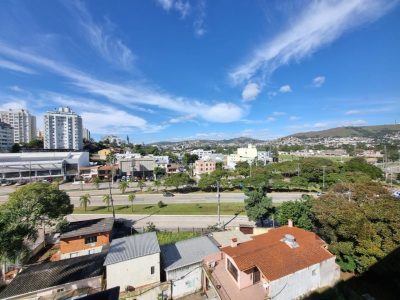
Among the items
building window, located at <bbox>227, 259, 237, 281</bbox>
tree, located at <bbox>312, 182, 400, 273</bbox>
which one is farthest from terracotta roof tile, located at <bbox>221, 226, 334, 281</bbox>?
tree, located at <bbox>312, 182, 400, 273</bbox>

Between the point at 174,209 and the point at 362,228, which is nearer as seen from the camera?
the point at 362,228

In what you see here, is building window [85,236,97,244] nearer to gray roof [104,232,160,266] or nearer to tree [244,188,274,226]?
gray roof [104,232,160,266]

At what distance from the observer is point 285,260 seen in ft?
47.7

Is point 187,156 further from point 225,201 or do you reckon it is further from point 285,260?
point 285,260

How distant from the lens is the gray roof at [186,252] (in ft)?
55.6

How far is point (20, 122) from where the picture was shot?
398 feet

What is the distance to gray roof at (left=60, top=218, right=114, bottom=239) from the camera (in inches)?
872

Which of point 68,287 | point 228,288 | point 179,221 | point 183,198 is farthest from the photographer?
point 183,198

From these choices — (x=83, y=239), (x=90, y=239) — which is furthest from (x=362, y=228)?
(x=83, y=239)

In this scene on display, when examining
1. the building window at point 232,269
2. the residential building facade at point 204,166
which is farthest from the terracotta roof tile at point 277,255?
the residential building facade at point 204,166

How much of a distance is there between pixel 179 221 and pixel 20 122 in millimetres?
136418

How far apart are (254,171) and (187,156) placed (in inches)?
2293

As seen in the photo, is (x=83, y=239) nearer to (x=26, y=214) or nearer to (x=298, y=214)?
(x=26, y=214)

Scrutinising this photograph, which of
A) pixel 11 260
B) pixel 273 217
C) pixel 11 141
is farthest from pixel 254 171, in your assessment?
pixel 11 141
